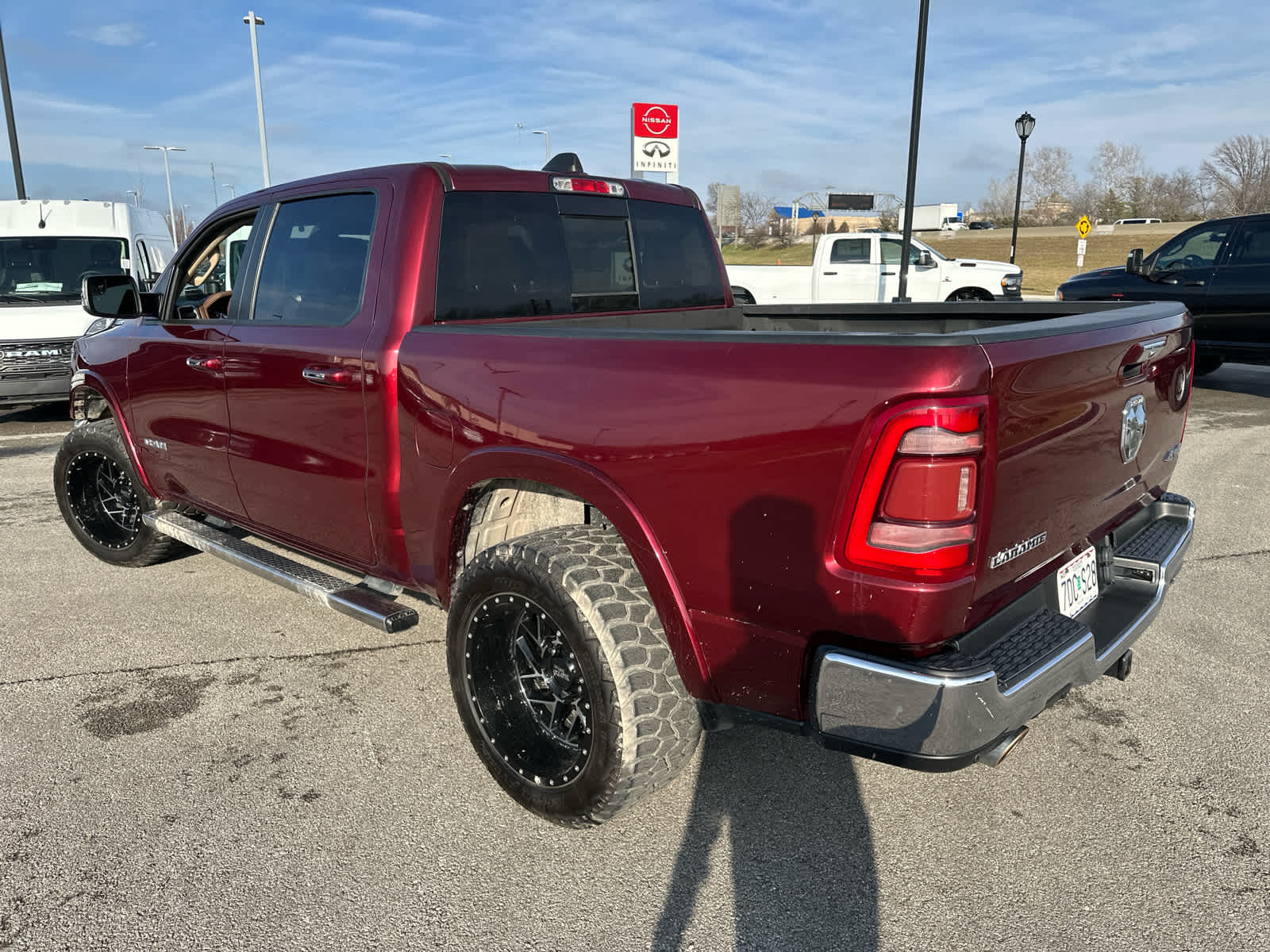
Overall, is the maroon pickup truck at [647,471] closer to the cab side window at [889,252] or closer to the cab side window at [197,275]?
the cab side window at [197,275]

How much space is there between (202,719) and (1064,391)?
124 inches

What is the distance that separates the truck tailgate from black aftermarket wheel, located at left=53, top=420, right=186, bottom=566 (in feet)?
14.0

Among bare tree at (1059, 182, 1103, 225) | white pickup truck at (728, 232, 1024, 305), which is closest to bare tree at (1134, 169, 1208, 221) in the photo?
bare tree at (1059, 182, 1103, 225)

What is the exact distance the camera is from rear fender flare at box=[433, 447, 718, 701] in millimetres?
2398

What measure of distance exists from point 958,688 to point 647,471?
903mm

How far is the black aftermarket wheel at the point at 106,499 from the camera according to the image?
4832 millimetres

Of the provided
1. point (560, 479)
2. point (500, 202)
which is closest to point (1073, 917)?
point (560, 479)

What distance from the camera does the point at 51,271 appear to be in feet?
33.9

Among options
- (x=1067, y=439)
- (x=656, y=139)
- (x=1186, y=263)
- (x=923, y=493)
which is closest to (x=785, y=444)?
(x=923, y=493)

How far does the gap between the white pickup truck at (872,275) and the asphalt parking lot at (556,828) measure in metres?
13.3

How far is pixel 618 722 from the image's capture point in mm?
2449

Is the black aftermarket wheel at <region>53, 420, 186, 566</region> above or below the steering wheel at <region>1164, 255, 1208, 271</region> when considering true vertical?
below

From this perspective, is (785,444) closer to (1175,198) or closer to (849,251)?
(849,251)

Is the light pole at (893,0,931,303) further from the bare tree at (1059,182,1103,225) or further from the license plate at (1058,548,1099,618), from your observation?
the bare tree at (1059,182,1103,225)
